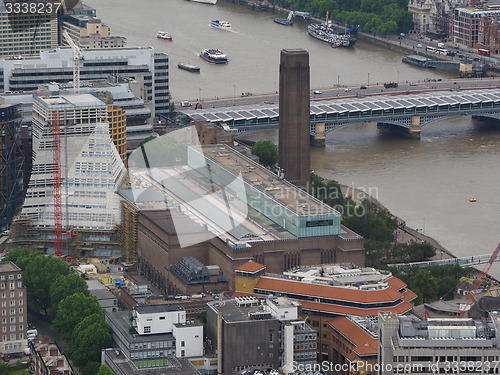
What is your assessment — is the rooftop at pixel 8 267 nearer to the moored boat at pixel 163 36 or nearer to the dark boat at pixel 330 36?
the moored boat at pixel 163 36

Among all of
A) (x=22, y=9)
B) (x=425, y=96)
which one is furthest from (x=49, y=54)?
(x=425, y=96)

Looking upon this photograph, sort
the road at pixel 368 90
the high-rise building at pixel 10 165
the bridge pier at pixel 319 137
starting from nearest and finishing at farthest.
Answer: the high-rise building at pixel 10 165 → the bridge pier at pixel 319 137 → the road at pixel 368 90

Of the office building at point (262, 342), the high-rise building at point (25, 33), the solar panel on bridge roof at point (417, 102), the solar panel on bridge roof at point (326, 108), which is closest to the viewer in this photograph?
the office building at point (262, 342)

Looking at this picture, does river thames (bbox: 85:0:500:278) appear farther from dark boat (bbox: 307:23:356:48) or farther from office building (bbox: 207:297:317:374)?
office building (bbox: 207:297:317:374)

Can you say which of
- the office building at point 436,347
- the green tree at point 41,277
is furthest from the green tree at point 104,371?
the green tree at point 41,277

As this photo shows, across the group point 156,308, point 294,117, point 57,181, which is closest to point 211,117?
point 294,117

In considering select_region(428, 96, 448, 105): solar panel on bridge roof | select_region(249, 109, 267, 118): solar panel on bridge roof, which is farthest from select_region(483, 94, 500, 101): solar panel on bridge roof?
select_region(249, 109, 267, 118): solar panel on bridge roof

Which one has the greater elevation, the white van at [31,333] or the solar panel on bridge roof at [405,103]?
the solar panel on bridge roof at [405,103]
